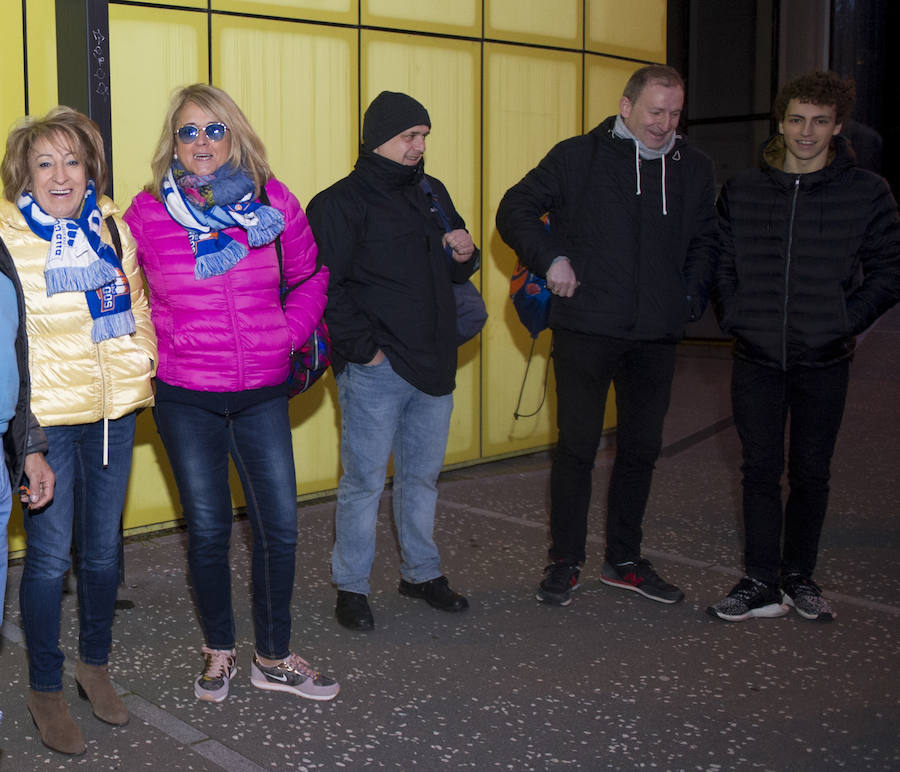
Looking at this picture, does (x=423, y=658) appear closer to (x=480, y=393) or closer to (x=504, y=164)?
(x=480, y=393)

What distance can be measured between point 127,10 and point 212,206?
8.01ft

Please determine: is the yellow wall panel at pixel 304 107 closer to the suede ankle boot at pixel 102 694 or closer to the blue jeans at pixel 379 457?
the blue jeans at pixel 379 457

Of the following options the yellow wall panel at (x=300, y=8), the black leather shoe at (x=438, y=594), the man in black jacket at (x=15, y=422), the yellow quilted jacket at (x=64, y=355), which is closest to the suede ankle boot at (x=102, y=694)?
the man in black jacket at (x=15, y=422)

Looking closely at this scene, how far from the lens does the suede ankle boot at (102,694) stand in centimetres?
364

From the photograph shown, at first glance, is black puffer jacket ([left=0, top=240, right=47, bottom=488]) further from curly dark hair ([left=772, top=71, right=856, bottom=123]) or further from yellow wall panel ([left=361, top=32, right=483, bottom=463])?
yellow wall panel ([left=361, top=32, right=483, bottom=463])

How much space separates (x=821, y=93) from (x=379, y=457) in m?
2.22

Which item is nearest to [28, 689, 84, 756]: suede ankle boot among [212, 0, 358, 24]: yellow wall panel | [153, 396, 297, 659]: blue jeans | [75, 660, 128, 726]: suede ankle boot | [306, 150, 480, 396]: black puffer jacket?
[75, 660, 128, 726]: suede ankle boot

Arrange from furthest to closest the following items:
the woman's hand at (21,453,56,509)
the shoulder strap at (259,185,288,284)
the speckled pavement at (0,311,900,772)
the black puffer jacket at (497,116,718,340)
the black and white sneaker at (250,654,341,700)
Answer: the black puffer jacket at (497,116,718,340)
the black and white sneaker at (250,654,341,700)
the shoulder strap at (259,185,288,284)
the speckled pavement at (0,311,900,772)
the woman's hand at (21,453,56,509)

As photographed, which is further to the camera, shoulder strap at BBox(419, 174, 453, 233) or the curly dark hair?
shoulder strap at BBox(419, 174, 453, 233)

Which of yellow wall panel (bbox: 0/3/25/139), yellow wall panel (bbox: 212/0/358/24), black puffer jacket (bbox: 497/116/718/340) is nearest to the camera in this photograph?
black puffer jacket (bbox: 497/116/718/340)

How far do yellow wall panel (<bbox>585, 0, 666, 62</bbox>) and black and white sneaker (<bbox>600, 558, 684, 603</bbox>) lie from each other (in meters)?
4.33

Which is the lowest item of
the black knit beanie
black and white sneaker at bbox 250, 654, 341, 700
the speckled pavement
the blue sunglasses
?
the speckled pavement

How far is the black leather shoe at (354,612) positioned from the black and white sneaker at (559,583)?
0.76 m

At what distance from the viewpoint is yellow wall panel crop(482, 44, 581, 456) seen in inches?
290
